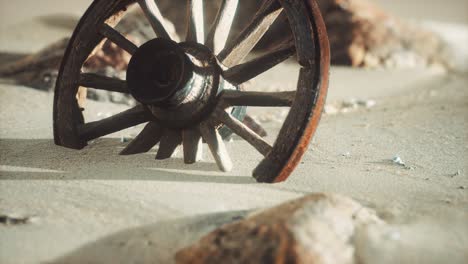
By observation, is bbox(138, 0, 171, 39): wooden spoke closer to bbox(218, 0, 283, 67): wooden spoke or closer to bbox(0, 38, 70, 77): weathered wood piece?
bbox(218, 0, 283, 67): wooden spoke

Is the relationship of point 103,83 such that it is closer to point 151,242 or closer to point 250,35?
point 250,35

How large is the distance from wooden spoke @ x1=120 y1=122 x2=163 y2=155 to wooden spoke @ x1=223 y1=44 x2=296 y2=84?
0.57 m

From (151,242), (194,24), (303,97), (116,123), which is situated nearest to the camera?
(151,242)

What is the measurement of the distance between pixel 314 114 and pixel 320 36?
41 cm

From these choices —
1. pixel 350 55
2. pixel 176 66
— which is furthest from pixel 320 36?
pixel 350 55

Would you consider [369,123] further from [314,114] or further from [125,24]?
[125,24]

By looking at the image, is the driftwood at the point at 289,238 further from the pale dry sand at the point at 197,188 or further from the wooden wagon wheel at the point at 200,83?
the wooden wagon wheel at the point at 200,83

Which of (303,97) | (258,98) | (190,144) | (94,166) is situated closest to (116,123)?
(94,166)

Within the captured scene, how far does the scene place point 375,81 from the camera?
21.5 feet

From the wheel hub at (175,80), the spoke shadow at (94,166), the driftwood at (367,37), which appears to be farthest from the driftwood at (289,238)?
the driftwood at (367,37)

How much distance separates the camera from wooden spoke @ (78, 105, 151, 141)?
3.02 meters

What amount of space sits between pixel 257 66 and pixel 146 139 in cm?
87

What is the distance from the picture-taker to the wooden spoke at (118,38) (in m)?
3.07

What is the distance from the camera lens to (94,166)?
2.86 m
